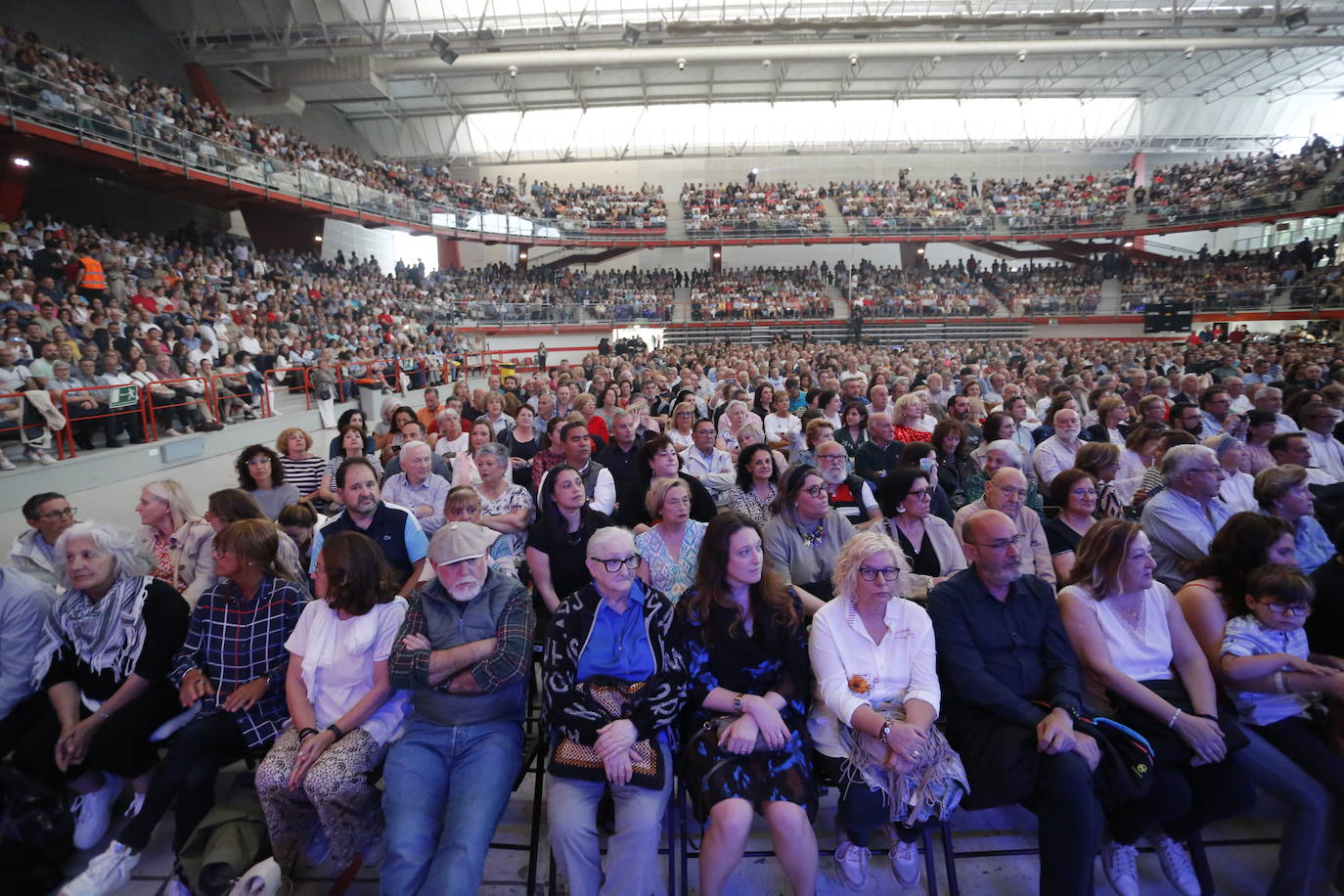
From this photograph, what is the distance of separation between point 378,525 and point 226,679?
3.61 feet

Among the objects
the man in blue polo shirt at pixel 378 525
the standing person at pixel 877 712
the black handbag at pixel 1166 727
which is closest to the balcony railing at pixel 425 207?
the man in blue polo shirt at pixel 378 525

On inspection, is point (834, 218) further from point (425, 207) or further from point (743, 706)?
point (743, 706)

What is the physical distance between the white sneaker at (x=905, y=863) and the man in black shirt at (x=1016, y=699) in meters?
0.30

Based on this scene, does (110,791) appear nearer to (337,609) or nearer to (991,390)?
(337,609)

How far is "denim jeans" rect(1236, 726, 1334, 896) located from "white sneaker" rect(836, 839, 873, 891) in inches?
58.6

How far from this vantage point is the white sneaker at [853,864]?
2527 mm

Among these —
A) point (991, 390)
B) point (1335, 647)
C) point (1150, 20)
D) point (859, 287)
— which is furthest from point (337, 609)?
point (1150, 20)

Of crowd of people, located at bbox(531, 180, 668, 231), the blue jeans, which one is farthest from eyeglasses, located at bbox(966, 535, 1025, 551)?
crowd of people, located at bbox(531, 180, 668, 231)

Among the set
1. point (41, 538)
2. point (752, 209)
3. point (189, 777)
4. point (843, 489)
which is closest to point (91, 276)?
point (41, 538)

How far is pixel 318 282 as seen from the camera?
61.2 feet

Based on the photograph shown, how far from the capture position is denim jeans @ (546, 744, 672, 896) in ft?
7.41

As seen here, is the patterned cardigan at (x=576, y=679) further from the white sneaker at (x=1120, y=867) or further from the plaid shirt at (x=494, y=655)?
the white sneaker at (x=1120, y=867)

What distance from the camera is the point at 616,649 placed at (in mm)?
2572

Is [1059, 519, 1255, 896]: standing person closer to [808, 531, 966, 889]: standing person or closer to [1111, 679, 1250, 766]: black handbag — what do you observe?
[1111, 679, 1250, 766]: black handbag
